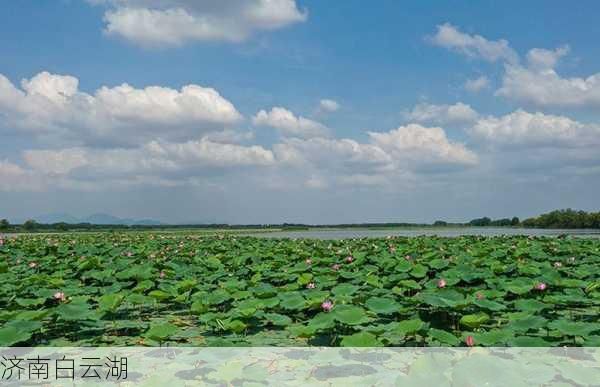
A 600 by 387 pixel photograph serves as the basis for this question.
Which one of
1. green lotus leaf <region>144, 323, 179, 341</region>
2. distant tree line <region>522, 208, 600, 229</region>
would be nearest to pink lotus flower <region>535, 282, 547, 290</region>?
green lotus leaf <region>144, 323, 179, 341</region>

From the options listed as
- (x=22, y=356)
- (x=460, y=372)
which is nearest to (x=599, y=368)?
(x=460, y=372)

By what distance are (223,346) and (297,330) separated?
1.74 ft

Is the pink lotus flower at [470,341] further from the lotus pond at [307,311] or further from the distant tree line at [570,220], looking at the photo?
the distant tree line at [570,220]

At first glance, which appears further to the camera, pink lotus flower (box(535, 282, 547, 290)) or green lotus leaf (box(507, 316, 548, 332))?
pink lotus flower (box(535, 282, 547, 290))

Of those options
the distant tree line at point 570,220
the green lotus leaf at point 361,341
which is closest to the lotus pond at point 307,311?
the green lotus leaf at point 361,341

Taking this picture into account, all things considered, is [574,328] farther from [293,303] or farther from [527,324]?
[293,303]

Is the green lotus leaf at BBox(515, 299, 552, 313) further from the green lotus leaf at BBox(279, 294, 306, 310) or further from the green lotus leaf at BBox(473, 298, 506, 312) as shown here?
the green lotus leaf at BBox(279, 294, 306, 310)

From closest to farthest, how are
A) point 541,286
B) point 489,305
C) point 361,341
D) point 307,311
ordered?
point 361,341 → point 489,305 → point 307,311 → point 541,286

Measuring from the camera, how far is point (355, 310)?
3889 millimetres

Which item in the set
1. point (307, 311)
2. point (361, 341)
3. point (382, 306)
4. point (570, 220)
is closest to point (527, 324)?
point (382, 306)

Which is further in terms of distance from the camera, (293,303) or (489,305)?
(293,303)

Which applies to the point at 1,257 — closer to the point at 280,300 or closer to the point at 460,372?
the point at 280,300

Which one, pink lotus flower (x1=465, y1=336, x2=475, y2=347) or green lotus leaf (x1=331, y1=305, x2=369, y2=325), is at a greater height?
green lotus leaf (x1=331, y1=305, x2=369, y2=325)

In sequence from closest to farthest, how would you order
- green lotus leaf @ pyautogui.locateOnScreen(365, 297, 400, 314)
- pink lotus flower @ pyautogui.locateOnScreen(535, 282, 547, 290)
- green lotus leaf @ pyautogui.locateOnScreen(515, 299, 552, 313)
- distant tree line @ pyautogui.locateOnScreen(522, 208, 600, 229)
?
Answer: green lotus leaf @ pyautogui.locateOnScreen(365, 297, 400, 314)
green lotus leaf @ pyautogui.locateOnScreen(515, 299, 552, 313)
pink lotus flower @ pyautogui.locateOnScreen(535, 282, 547, 290)
distant tree line @ pyautogui.locateOnScreen(522, 208, 600, 229)
